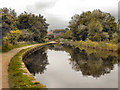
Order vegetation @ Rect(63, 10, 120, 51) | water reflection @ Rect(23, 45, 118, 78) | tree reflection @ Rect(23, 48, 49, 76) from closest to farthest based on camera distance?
water reflection @ Rect(23, 45, 118, 78)
tree reflection @ Rect(23, 48, 49, 76)
vegetation @ Rect(63, 10, 120, 51)

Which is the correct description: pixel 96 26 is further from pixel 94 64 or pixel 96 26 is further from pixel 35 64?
A: pixel 35 64

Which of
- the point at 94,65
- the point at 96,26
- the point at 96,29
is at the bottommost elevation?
the point at 94,65

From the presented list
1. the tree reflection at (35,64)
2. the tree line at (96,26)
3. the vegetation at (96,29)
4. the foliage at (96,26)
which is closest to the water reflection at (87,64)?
the tree reflection at (35,64)

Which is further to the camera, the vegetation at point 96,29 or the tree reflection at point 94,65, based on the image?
the vegetation at point 96,29

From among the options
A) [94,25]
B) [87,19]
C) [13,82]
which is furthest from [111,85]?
[87,19]

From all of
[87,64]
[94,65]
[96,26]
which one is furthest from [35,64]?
[96,26]

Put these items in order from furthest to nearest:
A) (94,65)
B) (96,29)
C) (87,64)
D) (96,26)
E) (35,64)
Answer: (96,29)
(96,26)
(35,64)
(87,64)
(94,65)

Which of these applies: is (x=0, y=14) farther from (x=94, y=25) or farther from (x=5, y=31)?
(x=94, y=25)

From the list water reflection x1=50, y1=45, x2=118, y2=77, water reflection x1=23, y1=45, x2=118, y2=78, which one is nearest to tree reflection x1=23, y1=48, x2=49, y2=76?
water reflection x1=23, y1=45, x2=118, y2=78

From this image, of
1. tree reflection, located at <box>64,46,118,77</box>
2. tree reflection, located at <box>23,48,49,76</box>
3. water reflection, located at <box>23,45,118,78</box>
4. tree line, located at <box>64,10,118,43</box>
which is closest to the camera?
tree reflection, located at <box>64,46,118,77</box>

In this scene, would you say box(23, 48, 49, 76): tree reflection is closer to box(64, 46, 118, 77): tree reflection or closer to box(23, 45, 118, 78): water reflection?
box(23, 45, 118, 78): water reflection

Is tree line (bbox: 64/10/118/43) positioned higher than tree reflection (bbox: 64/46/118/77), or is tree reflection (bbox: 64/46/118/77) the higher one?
tree line (bbox: 64/10/118/43)

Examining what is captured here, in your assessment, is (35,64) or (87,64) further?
(35,64)

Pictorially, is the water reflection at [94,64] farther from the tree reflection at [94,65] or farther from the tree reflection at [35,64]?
the tree reflection at [35,64]
